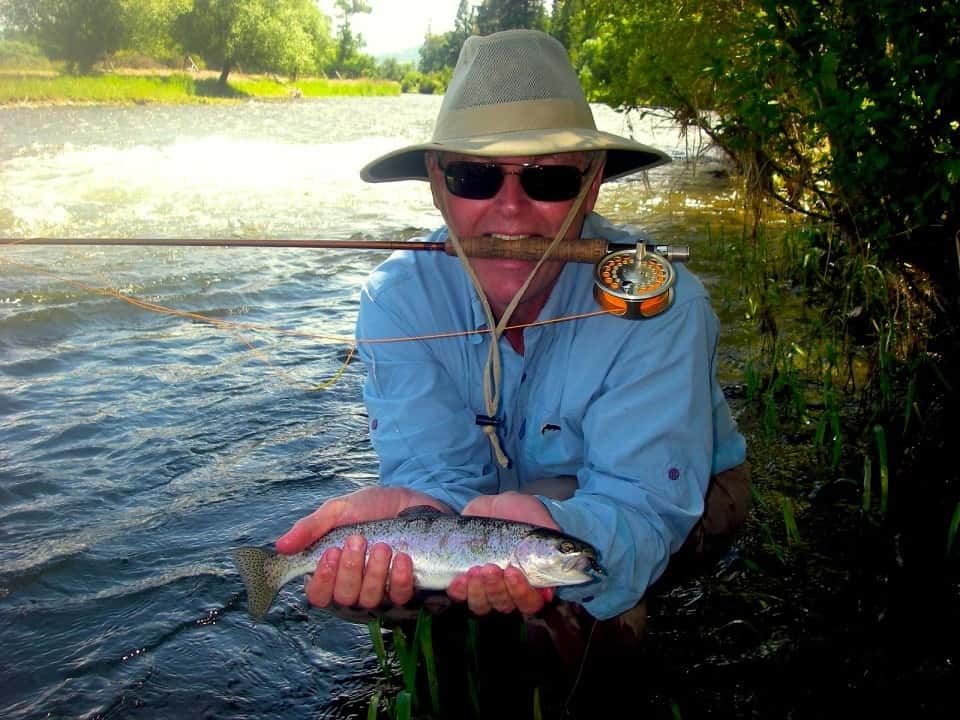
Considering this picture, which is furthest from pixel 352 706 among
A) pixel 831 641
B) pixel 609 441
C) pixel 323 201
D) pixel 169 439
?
pixel 323 201

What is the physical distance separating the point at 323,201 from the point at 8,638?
14356 mm

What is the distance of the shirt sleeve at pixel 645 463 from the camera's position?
273 cm

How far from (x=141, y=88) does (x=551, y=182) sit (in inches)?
2199

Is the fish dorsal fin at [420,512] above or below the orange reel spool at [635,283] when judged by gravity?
below

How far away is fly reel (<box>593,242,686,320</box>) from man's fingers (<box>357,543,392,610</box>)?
3.63ft

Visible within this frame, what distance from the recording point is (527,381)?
3.39 meters

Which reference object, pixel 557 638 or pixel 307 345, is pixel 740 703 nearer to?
pixel 557 638

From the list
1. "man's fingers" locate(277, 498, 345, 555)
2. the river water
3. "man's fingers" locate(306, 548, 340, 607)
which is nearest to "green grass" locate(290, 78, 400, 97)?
the river water

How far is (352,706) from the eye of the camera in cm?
328

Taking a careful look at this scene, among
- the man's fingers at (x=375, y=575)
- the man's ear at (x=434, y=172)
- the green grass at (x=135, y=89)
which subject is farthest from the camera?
the green grass at (x=135, y=89)

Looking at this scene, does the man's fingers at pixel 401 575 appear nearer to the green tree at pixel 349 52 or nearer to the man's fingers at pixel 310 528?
the man's fingers at pixel 310 528

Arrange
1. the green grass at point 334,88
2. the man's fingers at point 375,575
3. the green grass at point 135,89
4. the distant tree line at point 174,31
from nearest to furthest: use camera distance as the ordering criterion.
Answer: the man's fingers at point 375,575, the green grass at point 135,89, the distant tree line at point 174,31, the green grass at point 334,88

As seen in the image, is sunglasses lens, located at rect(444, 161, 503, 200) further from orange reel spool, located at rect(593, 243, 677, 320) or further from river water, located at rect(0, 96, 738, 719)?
river water, located at rect(0, 96, 738, 719)

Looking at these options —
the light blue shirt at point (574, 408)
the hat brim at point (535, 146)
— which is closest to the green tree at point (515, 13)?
the hat brim at point (535, 146)
